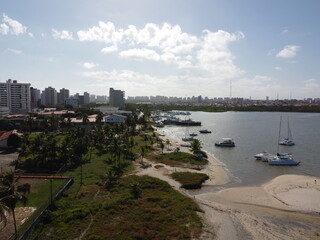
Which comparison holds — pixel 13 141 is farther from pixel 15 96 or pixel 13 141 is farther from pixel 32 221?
pixel 15 96

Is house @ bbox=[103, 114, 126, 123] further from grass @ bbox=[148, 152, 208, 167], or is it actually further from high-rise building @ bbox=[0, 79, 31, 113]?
high-rise building @ bbox=[0, 79, 31, 113]

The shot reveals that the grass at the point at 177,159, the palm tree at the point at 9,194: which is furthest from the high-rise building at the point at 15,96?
the palm tree at the point at 9,194

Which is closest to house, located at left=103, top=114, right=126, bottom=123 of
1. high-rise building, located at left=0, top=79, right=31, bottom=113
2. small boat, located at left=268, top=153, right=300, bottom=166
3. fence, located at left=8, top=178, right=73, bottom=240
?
high-rise building, located at left=0, top=79, right=31, bottom=113

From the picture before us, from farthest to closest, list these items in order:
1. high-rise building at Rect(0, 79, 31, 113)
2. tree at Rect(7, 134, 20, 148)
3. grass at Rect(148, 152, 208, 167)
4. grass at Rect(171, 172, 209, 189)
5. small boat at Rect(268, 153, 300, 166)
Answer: high-rise building at Rect(0, 79, 31, 113)
tree at Rect(7, 134, 20, 148)
small boat at Rect(268, 153, 300, 166)
grass at Rect(148, 152, 208, 167)
grass at Rect(171, 172, 209, 189)

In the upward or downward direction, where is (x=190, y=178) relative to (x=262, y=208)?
upward

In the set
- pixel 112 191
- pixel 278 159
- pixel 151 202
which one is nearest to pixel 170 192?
pixel 151 202

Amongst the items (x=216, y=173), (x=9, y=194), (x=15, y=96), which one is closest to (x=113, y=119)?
(x=15, y=96)
